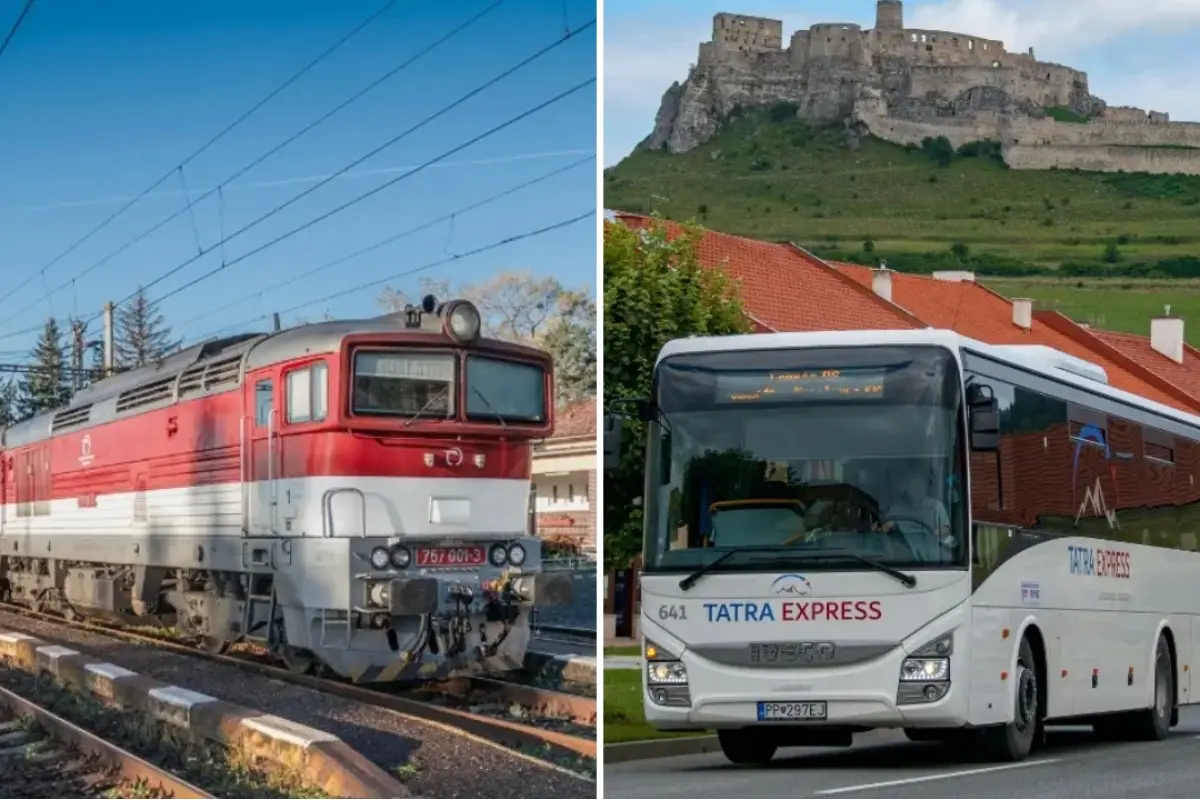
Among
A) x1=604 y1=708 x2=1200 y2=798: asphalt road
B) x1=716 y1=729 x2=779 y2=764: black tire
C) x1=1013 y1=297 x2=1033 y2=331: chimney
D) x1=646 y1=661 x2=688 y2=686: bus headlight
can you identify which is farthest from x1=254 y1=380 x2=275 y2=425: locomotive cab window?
x1=1013 y1=297 x2=1033 y2=331: chimney

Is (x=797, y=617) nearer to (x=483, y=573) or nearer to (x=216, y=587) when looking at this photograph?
(x=483, y=573)

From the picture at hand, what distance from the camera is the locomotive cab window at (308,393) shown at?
14203 millimetres

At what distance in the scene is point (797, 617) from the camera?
487 inches

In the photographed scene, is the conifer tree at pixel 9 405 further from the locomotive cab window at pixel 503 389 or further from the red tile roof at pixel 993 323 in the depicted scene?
the red tile roof at pixel 993 323

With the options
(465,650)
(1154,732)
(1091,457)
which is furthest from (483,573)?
(1154,732)

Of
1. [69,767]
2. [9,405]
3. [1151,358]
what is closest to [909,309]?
[1151,358]

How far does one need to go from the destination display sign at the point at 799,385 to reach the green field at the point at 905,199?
8873 centimetres

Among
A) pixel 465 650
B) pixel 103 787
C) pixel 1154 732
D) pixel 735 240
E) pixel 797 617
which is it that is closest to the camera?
pixel 103 787

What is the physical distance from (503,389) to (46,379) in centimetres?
535

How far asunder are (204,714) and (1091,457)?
7.73 meters

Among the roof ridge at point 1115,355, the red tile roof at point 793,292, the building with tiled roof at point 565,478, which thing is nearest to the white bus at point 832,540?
the building with tiled roof at point 565,478

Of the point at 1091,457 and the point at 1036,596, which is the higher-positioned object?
the point at 1091,457

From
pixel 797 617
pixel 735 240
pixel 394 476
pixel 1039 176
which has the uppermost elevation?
pixel 1039 176

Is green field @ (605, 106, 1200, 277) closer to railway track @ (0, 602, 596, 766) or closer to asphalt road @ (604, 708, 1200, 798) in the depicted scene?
asphalt road @ (604, 708, 1200, 798)
